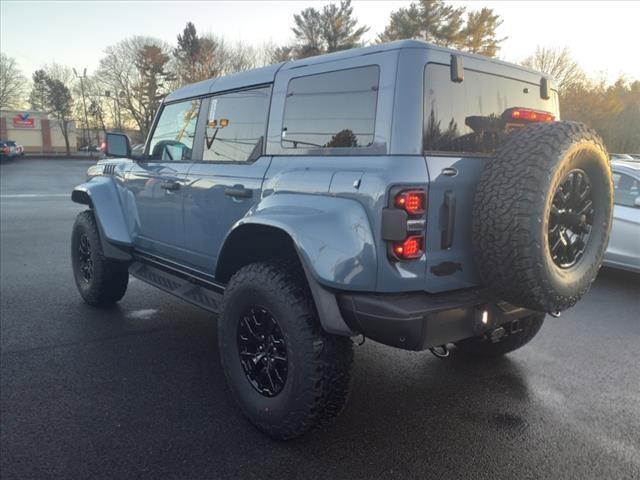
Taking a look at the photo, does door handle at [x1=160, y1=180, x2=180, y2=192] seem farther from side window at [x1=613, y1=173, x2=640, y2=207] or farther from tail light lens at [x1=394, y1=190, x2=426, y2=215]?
side window at [x1=613, y1=173, x2=640, y2=207]

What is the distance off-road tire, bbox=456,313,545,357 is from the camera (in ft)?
11.2

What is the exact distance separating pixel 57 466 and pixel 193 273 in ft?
5.21

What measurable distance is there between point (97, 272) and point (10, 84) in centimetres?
7057

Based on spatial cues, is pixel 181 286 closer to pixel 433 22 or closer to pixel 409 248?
pixel 409 248

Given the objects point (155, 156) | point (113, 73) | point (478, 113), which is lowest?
point (155, 156)

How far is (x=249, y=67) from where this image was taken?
148 feet

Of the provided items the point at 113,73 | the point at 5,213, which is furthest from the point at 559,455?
the point at 113,73

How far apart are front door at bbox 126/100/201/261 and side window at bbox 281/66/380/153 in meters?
1.14

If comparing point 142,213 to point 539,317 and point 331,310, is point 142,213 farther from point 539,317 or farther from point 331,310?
point 539,317

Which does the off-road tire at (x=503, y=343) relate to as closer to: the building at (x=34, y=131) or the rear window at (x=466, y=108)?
the rear window at (x=466, y=108)

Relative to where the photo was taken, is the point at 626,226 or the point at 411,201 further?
the point at 626,226

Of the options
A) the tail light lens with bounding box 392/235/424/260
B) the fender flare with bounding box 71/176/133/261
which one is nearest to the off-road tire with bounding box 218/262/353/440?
the tail light lens with bounding box 392/235/424/260

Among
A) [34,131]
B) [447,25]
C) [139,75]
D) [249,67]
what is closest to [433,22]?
[447,25]

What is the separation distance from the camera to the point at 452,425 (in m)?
2.86
